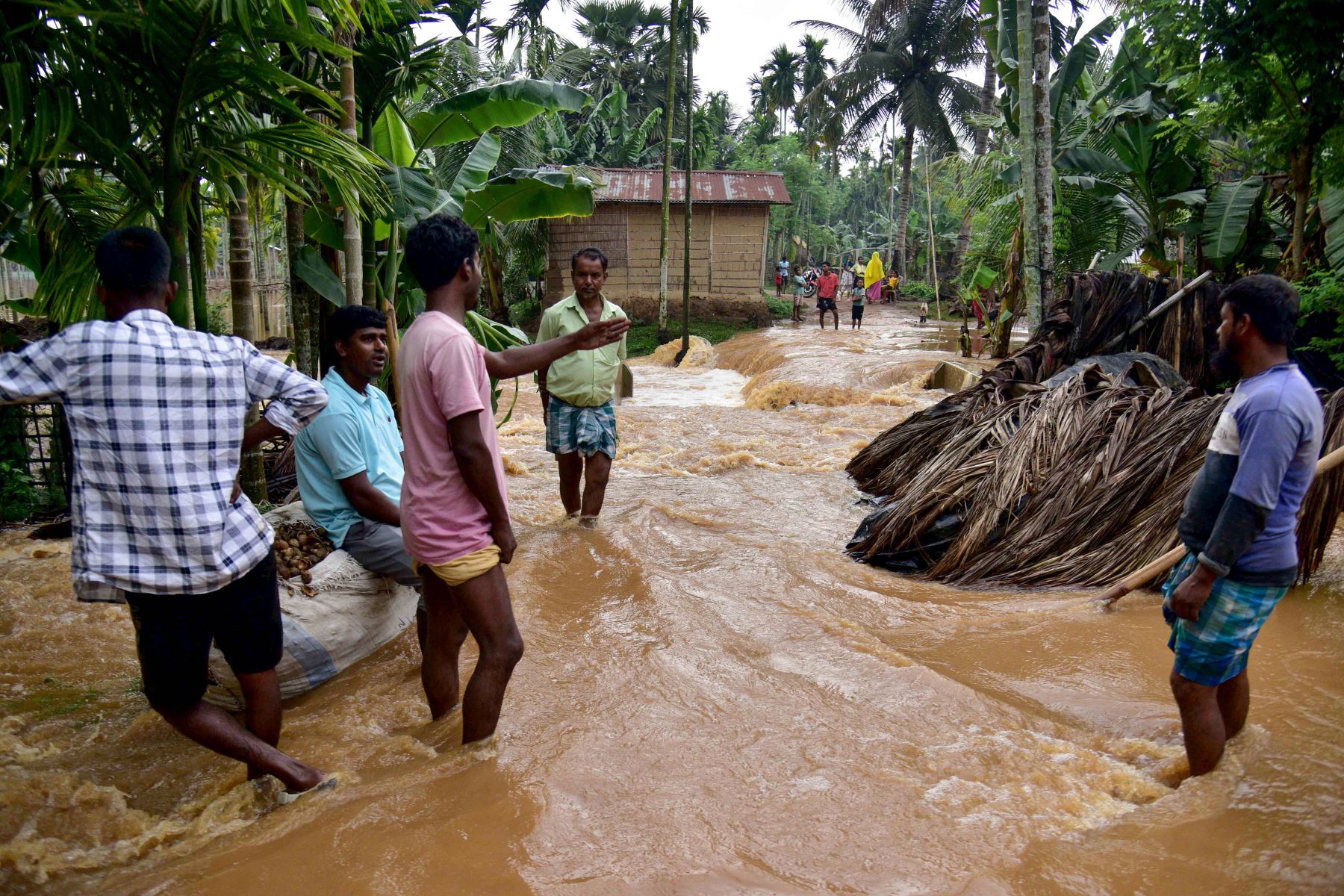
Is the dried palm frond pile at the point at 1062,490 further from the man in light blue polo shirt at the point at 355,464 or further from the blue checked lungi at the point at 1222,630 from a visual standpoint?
the man in light blue polo shirt at the point at 355,464

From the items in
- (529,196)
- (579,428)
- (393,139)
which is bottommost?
(579,428)

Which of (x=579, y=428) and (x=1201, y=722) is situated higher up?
(x=579, y=428)

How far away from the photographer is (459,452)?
290 centimetres

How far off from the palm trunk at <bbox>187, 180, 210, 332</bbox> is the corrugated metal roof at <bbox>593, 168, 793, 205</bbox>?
18093 mm

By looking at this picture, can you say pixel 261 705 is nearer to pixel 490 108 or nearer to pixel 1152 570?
pixel 1152 570

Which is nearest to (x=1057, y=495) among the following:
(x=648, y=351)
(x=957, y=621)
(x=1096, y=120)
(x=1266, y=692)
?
(x=957, y=621)

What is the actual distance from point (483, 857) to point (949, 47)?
109 ft

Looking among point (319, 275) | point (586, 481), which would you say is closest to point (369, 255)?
point (319, 275)

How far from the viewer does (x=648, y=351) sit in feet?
71.4

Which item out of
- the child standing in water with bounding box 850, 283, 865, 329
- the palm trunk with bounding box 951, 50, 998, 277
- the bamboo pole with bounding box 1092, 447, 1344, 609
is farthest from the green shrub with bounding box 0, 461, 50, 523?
the palm trunk with bounding box 951, 50, 998, 277

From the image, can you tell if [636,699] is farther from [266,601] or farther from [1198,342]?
[1198,342]

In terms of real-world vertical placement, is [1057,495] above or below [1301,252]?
below

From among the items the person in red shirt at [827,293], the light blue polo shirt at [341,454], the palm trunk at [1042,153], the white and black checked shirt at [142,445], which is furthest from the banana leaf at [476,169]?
the person in red shirt at [827,293]

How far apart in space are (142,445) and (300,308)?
4.18m
